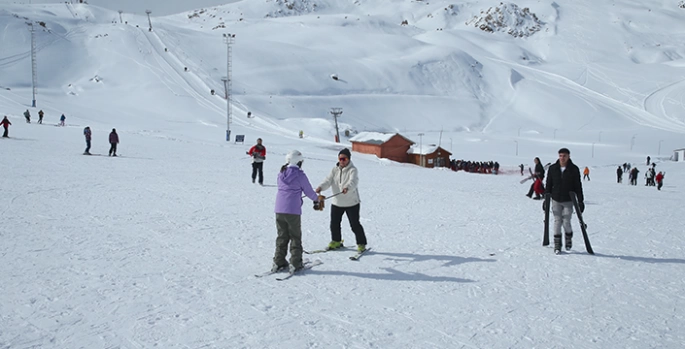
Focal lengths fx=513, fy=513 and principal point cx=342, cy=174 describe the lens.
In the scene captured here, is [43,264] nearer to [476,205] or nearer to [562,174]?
[562,174]

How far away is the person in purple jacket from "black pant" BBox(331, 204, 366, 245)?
1.01m

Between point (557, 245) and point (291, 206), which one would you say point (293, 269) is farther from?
point (557, 245)

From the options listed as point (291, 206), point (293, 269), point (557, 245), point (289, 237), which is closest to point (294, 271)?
point (293, 269)

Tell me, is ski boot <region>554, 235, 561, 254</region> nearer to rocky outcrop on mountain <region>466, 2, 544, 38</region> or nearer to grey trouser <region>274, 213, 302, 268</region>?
grey trouser <region>274, 213, 302, 268</region>

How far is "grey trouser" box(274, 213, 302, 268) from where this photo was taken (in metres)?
6.39

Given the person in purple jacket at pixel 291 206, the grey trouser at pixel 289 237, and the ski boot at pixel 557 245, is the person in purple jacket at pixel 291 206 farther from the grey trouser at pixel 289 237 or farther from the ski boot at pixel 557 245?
the ski boot at pixel 557 245

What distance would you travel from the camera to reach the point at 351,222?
7.41 meters

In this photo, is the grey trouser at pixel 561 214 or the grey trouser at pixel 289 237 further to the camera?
the grey trouser at pixel 561 214

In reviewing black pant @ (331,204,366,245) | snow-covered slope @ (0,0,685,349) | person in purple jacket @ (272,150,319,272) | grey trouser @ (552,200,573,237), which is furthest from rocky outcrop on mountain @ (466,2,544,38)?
person in purple jacket @ (272,150,319,272)

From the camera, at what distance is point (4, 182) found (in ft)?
41.6

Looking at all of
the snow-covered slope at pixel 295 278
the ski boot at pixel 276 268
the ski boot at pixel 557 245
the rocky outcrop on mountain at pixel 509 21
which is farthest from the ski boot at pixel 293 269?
the rocky outcrop on mountain at pixel 509 21

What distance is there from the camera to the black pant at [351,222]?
737cm

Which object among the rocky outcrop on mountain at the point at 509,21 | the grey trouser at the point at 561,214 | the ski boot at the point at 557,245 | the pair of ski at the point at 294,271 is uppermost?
the rocky outcrop on mountain at the point at 509,21

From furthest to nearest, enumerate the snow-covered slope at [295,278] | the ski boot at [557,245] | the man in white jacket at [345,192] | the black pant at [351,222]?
1. the ski boot at [557,245]
2. the black pant at [351,222]
3. the man in white jacket at [345,192]
4. the snow-covered slope at [295,278]
